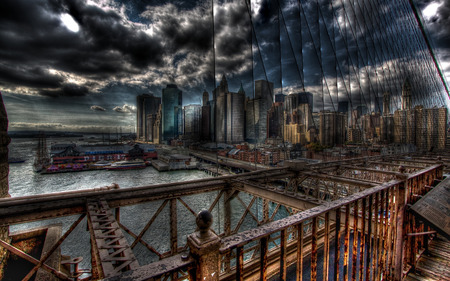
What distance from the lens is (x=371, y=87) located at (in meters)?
15.9

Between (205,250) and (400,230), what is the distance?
411 cm

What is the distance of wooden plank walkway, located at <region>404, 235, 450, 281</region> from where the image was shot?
12.2ft

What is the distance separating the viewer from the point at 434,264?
3998 mm

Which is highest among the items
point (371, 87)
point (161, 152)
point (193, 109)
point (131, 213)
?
point (193, 109)

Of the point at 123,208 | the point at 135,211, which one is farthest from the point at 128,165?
the point at 135,211

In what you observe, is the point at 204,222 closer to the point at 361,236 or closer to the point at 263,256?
the point at 263,256

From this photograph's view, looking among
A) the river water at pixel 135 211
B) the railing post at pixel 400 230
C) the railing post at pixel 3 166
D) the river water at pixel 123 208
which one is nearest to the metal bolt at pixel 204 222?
the railing post at pixel 400 230

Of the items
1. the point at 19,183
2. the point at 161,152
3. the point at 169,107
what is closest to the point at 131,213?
the point at 19,183

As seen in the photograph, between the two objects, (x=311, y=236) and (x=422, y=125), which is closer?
(x=311, y=236)

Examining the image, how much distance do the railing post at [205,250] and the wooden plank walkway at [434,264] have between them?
15.2 ft

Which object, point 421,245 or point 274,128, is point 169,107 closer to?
point 274,128

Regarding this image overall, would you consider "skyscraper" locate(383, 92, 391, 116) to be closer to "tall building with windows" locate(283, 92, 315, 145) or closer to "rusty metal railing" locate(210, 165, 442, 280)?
"tall building with windows" locate(283, 92, 315, 145)

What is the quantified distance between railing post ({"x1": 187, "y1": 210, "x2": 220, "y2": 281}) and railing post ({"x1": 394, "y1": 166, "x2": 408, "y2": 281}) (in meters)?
3.70

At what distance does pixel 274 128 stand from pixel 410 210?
165ft
